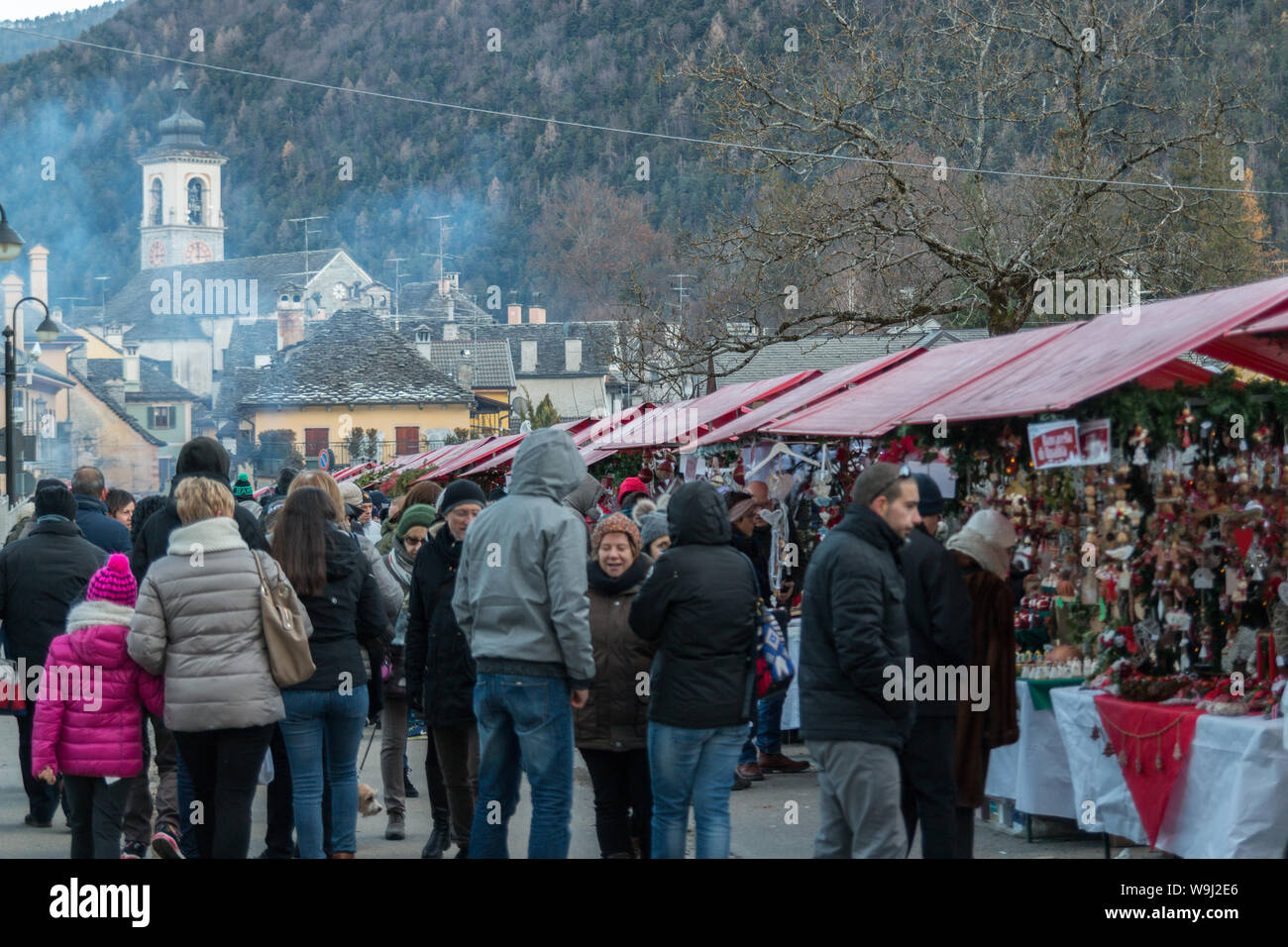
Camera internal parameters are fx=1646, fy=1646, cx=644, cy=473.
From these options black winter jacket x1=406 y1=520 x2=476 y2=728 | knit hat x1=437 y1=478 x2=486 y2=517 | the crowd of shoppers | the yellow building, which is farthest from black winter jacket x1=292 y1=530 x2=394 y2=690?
the yellow building

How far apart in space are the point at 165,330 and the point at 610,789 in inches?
4529

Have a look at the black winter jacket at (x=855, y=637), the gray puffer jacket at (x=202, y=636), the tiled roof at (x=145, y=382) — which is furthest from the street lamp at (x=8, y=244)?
the tiled roof at (x=145, y=382)

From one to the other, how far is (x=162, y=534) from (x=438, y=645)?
137 centimetres

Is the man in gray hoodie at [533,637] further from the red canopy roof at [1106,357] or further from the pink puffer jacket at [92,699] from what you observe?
the red canopy roof at [1106,357]

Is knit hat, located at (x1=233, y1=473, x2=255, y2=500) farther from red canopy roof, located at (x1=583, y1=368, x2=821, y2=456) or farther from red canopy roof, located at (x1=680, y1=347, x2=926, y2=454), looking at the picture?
red canopy roof, located at (x1=583, y1=368, x2=821, y2=456)

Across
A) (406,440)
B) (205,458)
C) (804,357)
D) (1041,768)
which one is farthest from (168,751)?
(406,440)

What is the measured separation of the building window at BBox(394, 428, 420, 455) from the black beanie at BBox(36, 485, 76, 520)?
58.5m

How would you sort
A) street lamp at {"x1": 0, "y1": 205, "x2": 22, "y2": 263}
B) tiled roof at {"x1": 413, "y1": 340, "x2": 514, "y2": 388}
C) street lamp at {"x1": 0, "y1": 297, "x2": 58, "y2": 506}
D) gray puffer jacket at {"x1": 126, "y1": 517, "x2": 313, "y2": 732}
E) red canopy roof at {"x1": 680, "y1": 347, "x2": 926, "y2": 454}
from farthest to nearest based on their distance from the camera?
1. tiled roof at {"x1": 413, "y1": 340, "x2": 514, "y2": 388}
2. street lamp at {"x1": 0, "y1": 297, "x2": 58, "y2": 506}
3. street lamp at {"x1": 0, "y1": 205, "x2": 22, "y2": 263}
4. red canopy roof at {"x1": 680, "y1": 347, "x2": 926, "y2": 454}
5. gray puffer jacket at {"x1": 126, "y1": 517, "x2": 313, "y2": 732}

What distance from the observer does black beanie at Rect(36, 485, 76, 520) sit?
28.1 feet

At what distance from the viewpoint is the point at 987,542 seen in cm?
705

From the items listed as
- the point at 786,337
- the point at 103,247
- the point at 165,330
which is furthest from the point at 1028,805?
the point at 103,247

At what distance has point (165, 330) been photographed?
117 meters

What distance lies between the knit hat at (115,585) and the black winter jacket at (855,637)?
109 inches
